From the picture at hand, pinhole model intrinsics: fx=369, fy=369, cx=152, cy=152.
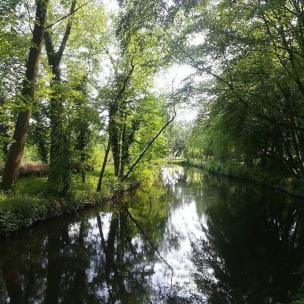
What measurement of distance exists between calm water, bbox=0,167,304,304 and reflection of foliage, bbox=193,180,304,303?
0.03 m

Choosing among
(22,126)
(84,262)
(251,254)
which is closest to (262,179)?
(251,254)

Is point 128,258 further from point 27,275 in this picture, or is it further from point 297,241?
point 297,241

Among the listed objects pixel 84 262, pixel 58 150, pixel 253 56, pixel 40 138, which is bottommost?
pixel 84 262

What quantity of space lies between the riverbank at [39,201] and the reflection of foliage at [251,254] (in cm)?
700

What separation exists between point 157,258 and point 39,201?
7.34 meters

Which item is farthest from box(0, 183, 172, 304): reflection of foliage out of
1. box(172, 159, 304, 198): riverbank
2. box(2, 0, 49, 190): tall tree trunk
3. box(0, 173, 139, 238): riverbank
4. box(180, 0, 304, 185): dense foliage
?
box(172, 159, 304, 198): riverbank

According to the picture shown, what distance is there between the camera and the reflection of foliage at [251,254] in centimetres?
932

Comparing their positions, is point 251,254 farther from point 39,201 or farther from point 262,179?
point 262,179

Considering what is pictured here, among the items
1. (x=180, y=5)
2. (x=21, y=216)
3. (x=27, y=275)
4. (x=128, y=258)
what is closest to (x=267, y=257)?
(x=128, y=258)

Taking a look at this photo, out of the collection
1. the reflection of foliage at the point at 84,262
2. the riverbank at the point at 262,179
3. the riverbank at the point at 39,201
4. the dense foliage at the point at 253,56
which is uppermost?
the dense foliage at the point at 253,56

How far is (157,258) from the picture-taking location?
40.2ft

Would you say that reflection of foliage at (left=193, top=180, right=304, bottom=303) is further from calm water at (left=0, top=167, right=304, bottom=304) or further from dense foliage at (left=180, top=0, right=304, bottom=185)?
dense foliage at (left=180, top=0, right=304, bottom=185)

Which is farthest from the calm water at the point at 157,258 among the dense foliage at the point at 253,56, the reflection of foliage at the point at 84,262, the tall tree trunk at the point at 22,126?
the dense foliage at the point at 253,56

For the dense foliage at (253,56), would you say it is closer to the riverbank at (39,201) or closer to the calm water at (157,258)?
the calm water at (157,258)
